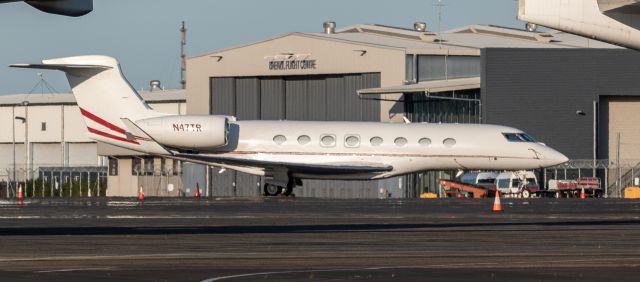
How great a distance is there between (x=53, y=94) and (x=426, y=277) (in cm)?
11607

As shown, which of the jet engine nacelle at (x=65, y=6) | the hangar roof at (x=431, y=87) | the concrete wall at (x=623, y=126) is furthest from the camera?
the hangar roof at (x=431, y=87)

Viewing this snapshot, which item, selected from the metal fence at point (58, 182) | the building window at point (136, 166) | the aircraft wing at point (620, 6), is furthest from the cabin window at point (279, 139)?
the building window at point (136, 166)

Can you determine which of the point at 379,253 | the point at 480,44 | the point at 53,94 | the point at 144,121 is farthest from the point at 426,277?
the point at 53,94

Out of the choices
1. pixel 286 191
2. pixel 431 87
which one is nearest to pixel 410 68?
pixel 431 87

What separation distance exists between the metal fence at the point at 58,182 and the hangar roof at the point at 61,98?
5.78 meters

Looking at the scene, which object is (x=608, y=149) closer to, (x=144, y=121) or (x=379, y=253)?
(x=144, y=121)

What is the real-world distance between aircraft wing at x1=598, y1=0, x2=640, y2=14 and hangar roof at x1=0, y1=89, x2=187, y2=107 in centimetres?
9294

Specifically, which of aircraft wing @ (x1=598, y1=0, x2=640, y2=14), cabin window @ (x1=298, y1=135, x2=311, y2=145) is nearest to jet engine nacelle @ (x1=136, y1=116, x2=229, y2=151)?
cabin window @ (x1=298, y1=135, x2=311, y2=145)

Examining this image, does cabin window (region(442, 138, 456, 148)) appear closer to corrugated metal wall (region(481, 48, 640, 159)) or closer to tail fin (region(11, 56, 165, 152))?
tail fin (region(11, 56, 165, 152))

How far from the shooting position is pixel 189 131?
58312 mm

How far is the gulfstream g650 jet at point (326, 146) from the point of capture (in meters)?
57.7

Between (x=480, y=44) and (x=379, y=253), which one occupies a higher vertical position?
(x=480, y=44)

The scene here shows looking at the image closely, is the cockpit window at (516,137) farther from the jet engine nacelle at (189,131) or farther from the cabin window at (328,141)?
the jet engine nacelle at (189,131)

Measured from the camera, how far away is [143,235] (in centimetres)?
2675
